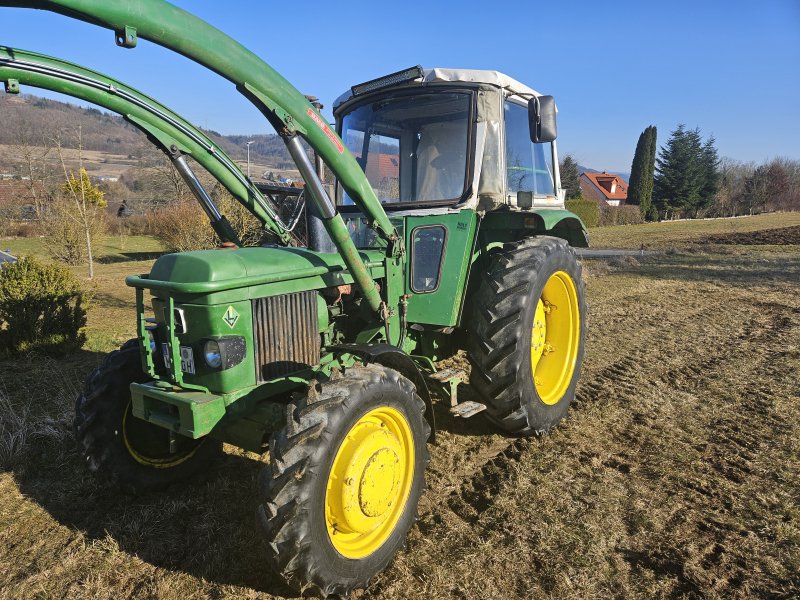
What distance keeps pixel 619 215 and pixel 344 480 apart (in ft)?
126

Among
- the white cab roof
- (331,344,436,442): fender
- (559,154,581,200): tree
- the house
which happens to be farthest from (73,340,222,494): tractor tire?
the house

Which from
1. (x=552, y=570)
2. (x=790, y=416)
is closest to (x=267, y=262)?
(x=552, y=570)

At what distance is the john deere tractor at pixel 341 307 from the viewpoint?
222 centimetres

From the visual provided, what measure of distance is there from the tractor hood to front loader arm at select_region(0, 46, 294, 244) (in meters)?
0.79

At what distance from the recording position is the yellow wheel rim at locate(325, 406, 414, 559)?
2373mm

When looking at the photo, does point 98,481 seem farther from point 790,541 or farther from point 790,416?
point 790,416

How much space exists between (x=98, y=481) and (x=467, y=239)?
105 inches

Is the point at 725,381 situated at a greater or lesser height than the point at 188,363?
lesser

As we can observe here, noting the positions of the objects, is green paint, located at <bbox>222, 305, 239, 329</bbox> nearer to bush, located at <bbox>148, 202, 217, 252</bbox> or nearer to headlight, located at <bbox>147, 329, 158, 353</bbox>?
headlight, located at <bbox>147, 329, 158, 353</bbox>

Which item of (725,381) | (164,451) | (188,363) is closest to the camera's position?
(188,363)

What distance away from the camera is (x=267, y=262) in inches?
111

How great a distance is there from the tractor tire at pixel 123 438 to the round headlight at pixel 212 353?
77cm

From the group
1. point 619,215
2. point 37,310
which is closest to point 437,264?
point 37,310

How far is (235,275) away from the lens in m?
2.62
